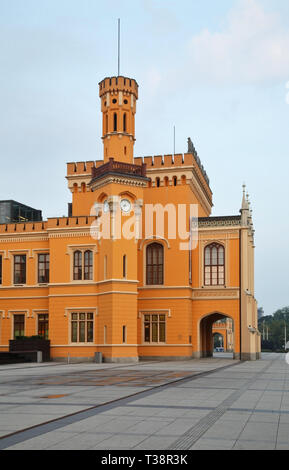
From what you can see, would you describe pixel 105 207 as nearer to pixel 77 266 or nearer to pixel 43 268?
pixel 77 266

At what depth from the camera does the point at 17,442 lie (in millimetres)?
9867

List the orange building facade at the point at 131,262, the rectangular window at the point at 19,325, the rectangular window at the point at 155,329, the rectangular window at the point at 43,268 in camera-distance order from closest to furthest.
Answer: the orange building facade at the point at 131,262 → the rectangular window at the point at 155,329 → the rectangular window at the point at 43,268 → the rectangular window at the point at 19,325

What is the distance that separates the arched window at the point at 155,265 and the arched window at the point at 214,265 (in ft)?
11.1

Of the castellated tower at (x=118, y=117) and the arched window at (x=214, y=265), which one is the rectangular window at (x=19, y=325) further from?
the arched window at (x=214, y=265)

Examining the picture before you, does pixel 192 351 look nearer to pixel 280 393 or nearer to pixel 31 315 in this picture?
pixel 31 315

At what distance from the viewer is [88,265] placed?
4328 cm

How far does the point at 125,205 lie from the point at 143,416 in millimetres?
29118

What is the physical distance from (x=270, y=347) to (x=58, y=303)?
60.9 m

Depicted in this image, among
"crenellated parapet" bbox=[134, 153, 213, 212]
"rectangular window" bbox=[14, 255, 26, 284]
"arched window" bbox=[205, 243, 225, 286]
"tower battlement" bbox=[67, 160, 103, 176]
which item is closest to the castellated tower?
"crenellated parapet" bbox=[134, 153, 213, 212]

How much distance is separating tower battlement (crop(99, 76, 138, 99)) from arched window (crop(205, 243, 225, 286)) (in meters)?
13.0

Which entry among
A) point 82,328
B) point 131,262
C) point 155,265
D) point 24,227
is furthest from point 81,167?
point 82,328

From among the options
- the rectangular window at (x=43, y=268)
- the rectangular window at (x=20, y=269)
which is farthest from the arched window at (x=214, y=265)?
the rectangular window at (x=20, y=269)

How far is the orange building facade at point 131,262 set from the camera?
41.3 meters

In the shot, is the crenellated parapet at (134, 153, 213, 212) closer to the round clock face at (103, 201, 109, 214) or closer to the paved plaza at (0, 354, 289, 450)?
the round clock face at (103, 201, 109, 214)
